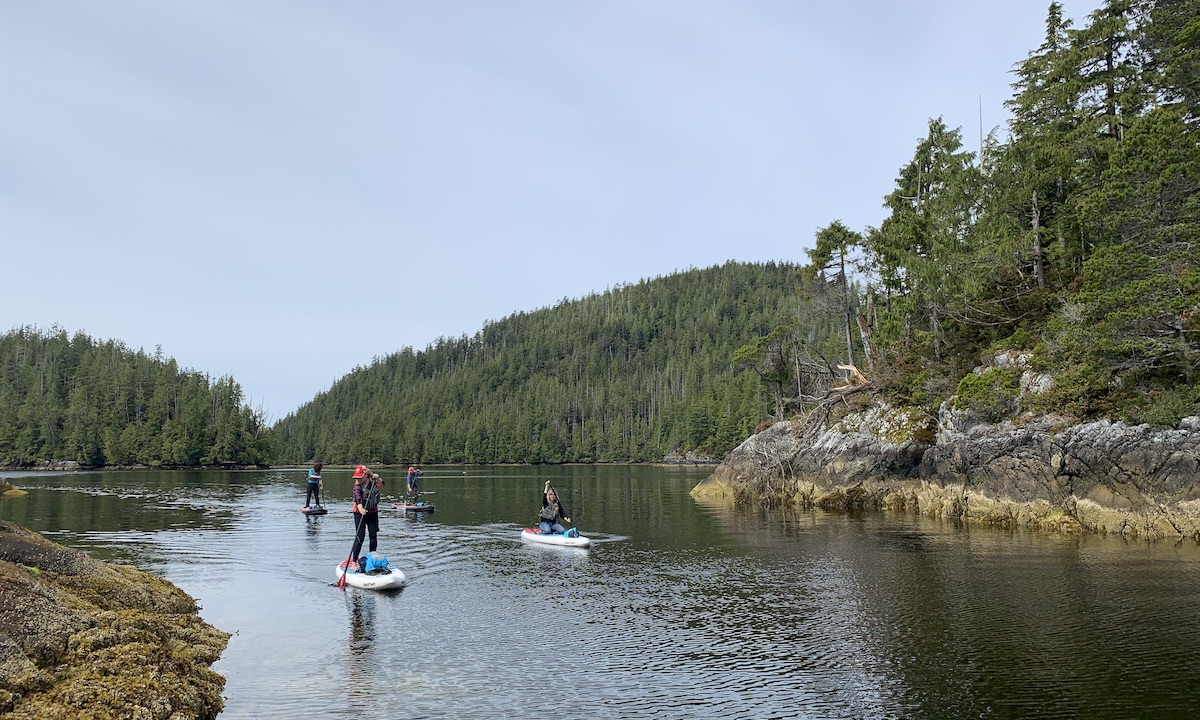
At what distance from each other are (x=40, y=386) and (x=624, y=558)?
198 m

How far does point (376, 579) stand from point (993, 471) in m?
30.5

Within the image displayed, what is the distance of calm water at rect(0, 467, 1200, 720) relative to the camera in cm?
1289

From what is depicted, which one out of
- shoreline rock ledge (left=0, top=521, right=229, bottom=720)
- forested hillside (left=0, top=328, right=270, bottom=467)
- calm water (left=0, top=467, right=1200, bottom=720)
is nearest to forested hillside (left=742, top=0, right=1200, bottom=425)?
calm water (left=0, top=467, right=1200, bottom=720)

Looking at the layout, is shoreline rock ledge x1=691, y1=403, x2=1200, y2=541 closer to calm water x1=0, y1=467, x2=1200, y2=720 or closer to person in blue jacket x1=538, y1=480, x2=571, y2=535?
calm water x1=0, y1=467, x2=1200, y2=720

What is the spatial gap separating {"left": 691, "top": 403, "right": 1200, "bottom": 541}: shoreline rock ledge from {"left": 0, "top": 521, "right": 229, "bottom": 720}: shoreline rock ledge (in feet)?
110

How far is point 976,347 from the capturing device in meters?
47.2

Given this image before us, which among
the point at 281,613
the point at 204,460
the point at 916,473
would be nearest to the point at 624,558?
the point at 281,613

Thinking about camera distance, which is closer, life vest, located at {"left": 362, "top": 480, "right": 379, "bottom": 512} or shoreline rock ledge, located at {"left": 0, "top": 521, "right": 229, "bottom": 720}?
shoreline rock ledge, located at {"left": 0, "top": 521, "right": 229, "bottom": 720}

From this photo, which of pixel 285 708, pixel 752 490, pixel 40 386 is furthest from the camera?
pixel 40 386

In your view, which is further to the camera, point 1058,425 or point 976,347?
point 976,347

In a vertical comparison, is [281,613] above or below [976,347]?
below

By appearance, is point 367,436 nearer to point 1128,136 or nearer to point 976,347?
point 976,347

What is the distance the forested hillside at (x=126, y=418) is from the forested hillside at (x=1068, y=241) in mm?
137702

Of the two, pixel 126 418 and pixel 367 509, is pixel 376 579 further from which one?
pixel 126 418
